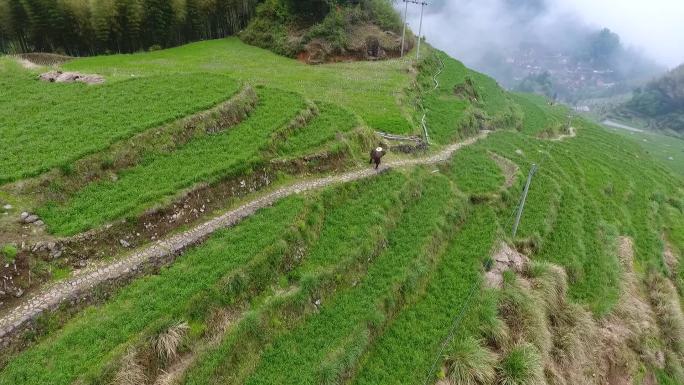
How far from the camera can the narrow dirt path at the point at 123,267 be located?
49.1 ft

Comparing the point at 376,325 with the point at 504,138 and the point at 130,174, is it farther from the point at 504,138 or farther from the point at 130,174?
the point at 504,138

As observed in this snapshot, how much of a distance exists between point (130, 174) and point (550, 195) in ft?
111

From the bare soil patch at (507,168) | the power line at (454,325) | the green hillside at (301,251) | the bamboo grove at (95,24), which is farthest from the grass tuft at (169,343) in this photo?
the bamboo grove at (95,24)

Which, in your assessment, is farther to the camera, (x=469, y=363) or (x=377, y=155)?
(x=377, y=155)

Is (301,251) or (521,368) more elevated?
(301,251)

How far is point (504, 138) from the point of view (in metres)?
47.2

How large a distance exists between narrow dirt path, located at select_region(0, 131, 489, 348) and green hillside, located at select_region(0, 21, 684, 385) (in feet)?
1.04

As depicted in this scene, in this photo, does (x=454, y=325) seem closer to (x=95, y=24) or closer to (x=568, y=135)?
(x=95, y=24)

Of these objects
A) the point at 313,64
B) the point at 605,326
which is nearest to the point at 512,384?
the point at 605,326

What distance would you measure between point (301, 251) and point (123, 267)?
865 cm

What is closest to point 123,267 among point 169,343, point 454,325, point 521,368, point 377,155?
point 169,343

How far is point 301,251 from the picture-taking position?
21.8 metres

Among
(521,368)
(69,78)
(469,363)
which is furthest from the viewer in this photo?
(69,78)

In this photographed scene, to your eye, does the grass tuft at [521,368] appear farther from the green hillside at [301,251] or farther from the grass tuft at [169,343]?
the grass tuft at [169,343]
